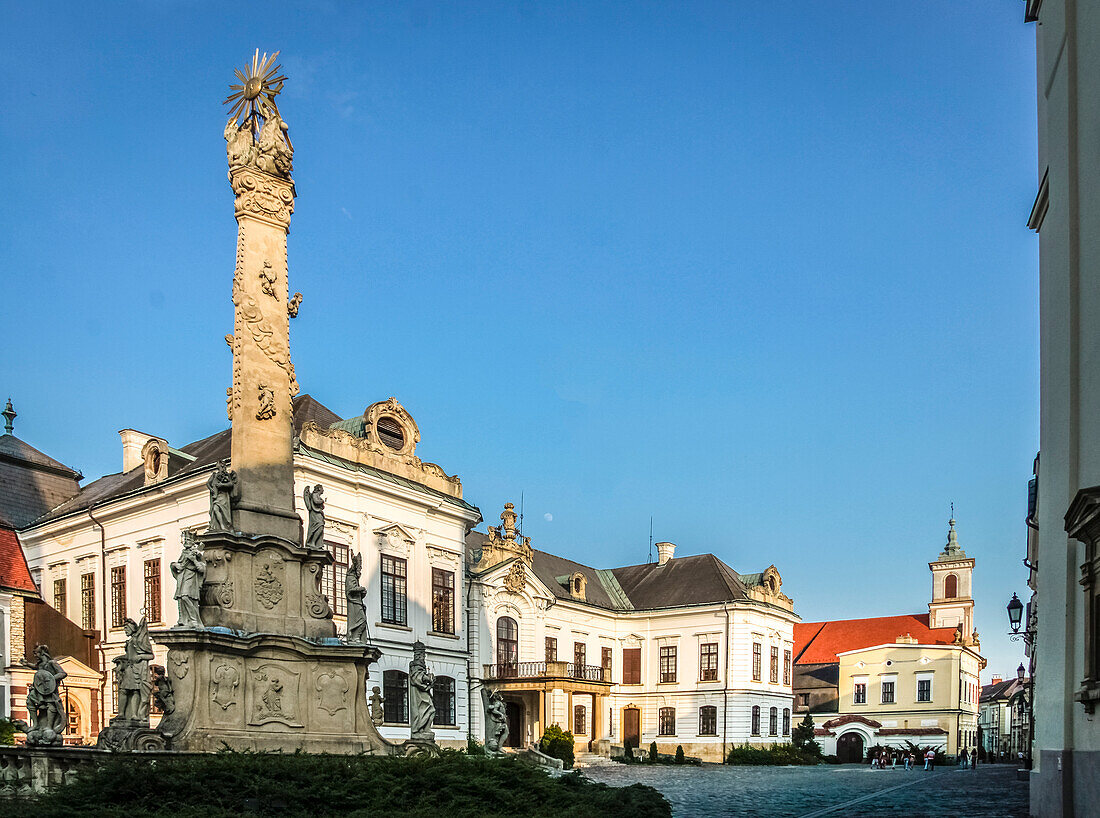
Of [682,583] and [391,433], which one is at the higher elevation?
[391,433]

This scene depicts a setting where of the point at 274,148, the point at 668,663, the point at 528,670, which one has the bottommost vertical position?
the point at 668,663

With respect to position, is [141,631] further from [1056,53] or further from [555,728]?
[555,728]

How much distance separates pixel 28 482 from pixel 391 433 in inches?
537

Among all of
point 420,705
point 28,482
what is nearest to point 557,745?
point 28,482

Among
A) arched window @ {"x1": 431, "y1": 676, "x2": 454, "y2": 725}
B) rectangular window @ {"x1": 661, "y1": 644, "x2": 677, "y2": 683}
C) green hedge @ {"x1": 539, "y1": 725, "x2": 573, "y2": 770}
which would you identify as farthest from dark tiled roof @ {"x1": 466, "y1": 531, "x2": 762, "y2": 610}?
arched window @ {"x1": 431, "y1": 676, "x2": 454, "y2": 725}

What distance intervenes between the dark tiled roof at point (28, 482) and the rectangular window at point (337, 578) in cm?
1274

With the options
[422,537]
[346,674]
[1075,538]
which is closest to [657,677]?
[422,537]

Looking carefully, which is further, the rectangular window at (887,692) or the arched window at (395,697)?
the rectangular window at (887,692)

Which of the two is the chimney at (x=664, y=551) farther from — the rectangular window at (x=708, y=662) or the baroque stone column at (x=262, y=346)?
the baroque stone column at (x=262, y=346)

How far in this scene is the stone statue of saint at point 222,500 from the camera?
49.1 feet

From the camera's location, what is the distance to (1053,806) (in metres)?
12.7

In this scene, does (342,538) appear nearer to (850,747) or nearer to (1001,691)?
(850,747)

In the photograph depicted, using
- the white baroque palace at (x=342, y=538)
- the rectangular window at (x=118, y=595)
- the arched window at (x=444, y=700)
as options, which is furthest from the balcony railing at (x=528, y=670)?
the rectangular window at (x=118, y=595)

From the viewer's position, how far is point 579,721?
46.8 metres
